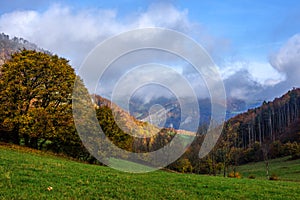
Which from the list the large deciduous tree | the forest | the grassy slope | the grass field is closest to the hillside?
the grassy slope

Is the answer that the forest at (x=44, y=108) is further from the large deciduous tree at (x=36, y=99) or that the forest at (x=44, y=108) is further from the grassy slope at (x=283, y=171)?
the grassy slope at (x=283, y=171)

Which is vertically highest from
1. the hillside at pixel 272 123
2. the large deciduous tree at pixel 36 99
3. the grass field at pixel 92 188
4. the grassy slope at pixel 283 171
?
the hillside at pixel 272 123

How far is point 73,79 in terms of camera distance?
49188 mm

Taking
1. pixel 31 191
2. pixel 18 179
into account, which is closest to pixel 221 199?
pixel 31 191

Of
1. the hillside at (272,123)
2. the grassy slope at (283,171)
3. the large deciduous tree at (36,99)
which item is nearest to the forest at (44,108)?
the large deciduous tree at (36,99)

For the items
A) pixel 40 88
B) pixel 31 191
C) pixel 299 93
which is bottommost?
pixel 31 191

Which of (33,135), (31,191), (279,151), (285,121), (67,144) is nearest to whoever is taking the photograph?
(31,191)

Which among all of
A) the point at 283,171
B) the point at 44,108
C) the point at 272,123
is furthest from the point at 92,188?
the point at 272,123

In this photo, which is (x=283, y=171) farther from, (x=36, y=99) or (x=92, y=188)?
(x=92, y=188)

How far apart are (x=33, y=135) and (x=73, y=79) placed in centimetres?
1041

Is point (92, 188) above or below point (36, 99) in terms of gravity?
below

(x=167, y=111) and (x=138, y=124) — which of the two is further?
(x=138, y=124)

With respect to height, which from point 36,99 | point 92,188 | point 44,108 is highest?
point 36,99

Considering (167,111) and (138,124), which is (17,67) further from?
(167,111)
